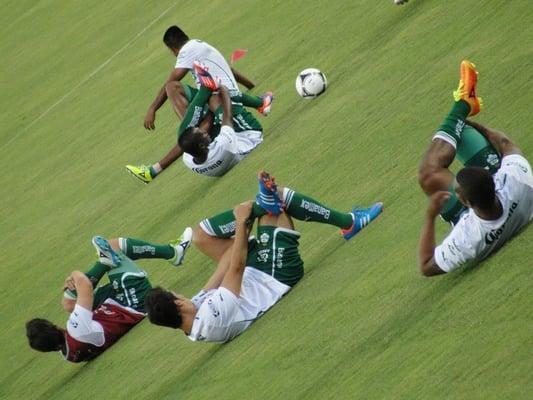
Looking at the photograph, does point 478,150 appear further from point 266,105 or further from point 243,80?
point 243,80

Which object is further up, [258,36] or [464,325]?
[464,325]

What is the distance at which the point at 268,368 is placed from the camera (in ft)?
28.1

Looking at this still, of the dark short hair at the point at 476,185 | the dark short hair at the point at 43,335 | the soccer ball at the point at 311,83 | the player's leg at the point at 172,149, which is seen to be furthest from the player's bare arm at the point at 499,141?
the player's leg at the point at 172,149

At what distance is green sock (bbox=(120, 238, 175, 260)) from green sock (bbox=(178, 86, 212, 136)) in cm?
240

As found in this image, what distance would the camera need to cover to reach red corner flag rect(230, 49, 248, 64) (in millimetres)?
17680

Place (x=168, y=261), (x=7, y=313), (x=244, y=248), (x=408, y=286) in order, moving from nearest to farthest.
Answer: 1. (x=408, y=286)
2. (x=244, y=248)
3. (x=168, y=261)
4. (x=7, y=313)

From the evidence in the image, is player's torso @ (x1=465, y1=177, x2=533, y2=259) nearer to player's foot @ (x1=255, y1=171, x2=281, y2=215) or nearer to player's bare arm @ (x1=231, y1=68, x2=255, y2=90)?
player's foot @ (x1=255, y1=171, x2=281, y2=215)

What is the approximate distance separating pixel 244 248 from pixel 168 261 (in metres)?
3.21

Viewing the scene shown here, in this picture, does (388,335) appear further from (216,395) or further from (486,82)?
(486,82)

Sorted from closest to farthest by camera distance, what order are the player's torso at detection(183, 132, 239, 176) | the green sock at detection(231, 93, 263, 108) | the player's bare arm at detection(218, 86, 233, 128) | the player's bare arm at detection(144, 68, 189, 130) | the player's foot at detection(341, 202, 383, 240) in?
the player's foot at detection(341, 202, 383, 240)
the player's torso at detection(183, 132, 239, 176)
the player's bare arm at detection(218, 86, 233, 128)
the green sock at detection(231, 93, 263, 108)
the player's bare arm at detection(144, 68, 189, 130)

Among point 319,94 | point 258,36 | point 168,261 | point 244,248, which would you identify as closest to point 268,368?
point 244,248

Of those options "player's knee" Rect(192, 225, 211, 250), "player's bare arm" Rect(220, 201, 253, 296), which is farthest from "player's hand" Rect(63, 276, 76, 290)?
"player's bare arm" Rect(220, 201, 253, 296)

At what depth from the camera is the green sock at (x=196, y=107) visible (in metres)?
13.8

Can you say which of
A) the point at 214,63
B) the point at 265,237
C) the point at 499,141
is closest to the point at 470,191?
the point at 499,141
